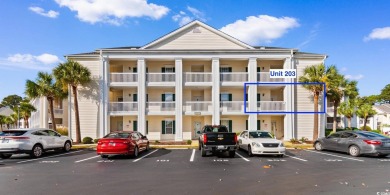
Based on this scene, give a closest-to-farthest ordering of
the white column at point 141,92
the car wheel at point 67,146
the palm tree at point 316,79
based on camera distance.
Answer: the car wheel at point 67,146 < the palm tree at point 316,79 < the white column at point 141,92

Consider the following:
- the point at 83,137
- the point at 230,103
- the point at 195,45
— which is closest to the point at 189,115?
the point at 230,103

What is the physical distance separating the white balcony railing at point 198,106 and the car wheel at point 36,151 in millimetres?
14188

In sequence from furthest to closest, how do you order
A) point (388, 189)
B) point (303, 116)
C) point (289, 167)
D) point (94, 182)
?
point (303, 116), point (289, 167), point (94, 182), point (388, 189)

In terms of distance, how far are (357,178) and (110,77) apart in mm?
23239

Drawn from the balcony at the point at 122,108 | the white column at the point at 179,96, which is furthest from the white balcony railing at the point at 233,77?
the balcony at the point at 122,108

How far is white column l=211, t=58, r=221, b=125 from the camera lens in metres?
25.9

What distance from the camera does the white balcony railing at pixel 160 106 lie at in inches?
1046

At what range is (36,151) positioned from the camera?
1417 centimetres

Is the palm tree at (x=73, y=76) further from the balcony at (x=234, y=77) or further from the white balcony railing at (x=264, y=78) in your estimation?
the white balcony railing at (x=264, y=78)

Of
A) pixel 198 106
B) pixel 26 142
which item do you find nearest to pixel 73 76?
pixel 26 142

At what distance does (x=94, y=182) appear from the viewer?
7953 millimetres

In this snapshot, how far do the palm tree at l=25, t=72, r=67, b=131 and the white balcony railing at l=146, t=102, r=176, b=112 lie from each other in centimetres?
849

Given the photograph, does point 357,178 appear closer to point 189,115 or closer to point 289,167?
point 289,167

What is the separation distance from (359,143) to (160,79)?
59.5ft
